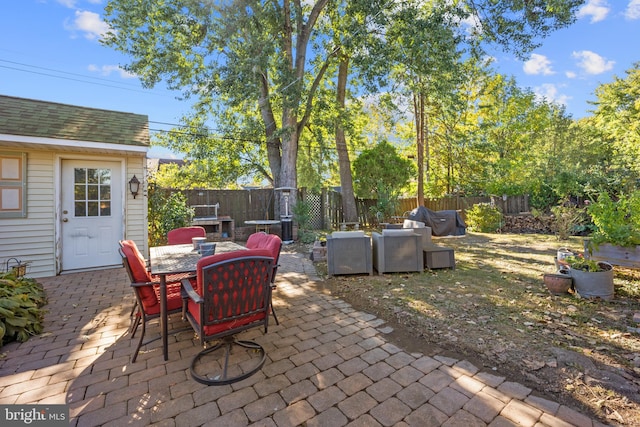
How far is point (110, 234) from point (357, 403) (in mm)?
5821

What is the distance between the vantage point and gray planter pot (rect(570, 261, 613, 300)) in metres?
3.57

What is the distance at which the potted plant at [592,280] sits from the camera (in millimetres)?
3570

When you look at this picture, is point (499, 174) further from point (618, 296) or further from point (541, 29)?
point (618, 296)

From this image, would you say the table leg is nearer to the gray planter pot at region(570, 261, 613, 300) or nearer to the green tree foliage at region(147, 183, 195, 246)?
the gray planter pot at region(570, 261, 613, 300)

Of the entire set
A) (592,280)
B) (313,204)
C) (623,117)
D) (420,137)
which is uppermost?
(623,117)

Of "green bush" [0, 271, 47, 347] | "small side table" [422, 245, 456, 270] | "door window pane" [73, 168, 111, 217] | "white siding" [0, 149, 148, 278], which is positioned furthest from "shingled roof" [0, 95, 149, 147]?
"small side table" [422, 245, 456, 270]

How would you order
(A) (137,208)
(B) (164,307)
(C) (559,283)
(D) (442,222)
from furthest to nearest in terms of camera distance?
(D) (442,222), (A) (137,208), (C) (559,283), (B) (164,307)

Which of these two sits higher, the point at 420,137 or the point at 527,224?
the point at 420,137

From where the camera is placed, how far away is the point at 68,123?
5191 millimetres

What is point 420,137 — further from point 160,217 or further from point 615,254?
point 160,217

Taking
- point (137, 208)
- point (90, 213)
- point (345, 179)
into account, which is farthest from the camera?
point (345, 179)

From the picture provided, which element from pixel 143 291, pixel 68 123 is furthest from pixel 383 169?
pixel 143 291

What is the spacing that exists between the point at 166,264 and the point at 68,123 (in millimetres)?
4657

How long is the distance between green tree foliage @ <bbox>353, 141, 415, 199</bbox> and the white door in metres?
9.04
